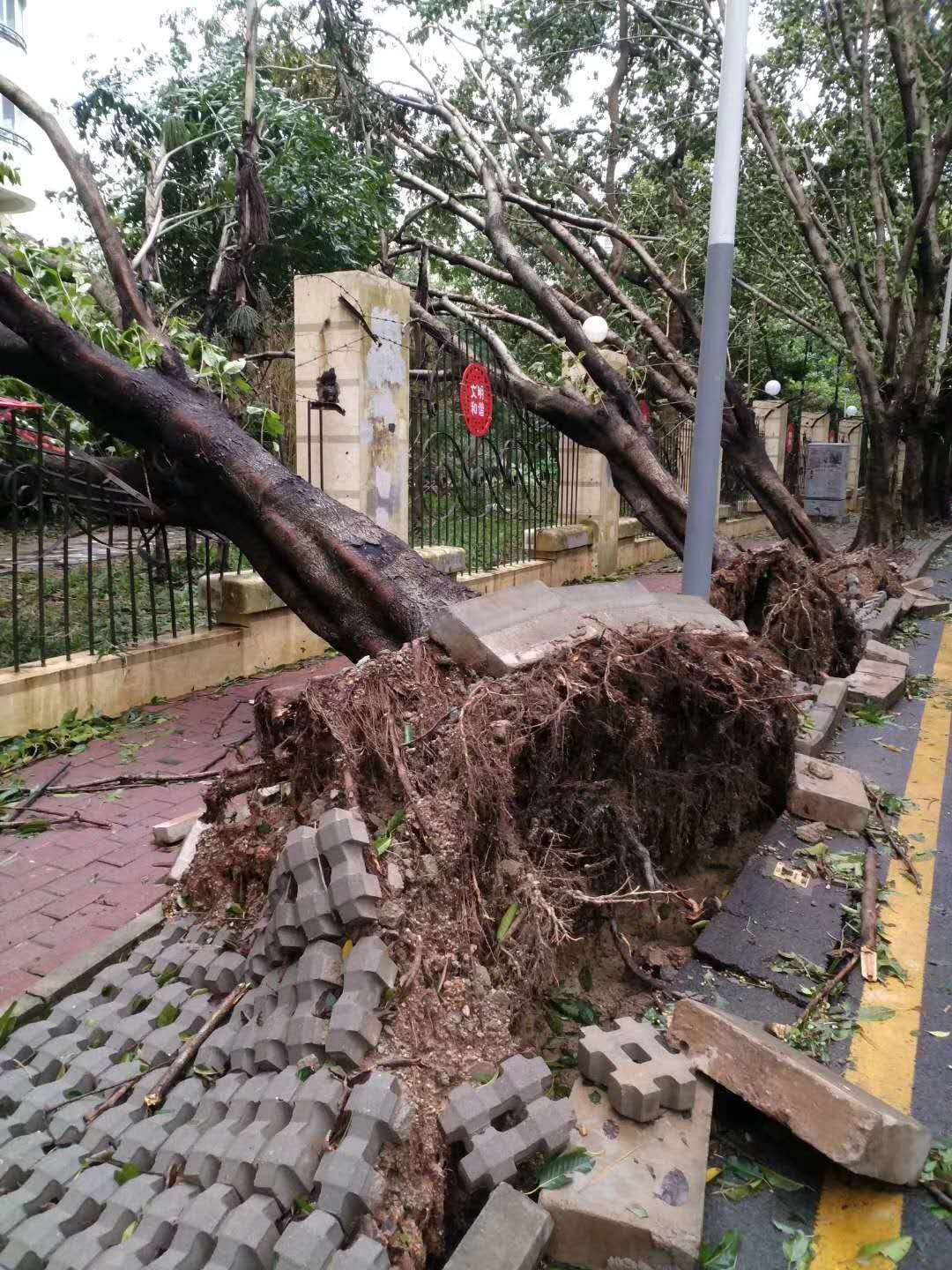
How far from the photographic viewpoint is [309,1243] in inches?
67.4

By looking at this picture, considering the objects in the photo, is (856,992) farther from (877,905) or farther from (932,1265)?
(932,1265)

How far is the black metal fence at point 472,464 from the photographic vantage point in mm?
8477

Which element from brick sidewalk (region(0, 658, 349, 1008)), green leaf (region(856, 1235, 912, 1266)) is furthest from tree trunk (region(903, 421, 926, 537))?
green leaf (region(856, 1235, 912, 1266))

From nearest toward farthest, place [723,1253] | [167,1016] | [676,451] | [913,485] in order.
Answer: [723,1253]
[167,1016]
[676,451]
[913,485]

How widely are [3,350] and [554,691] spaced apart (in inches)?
155

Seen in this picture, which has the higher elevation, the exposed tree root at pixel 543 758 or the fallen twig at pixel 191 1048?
the exposed tree root at pixel 543 758

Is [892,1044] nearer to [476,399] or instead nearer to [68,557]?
[68,557]

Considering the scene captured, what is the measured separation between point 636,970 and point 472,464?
7016 millimetres

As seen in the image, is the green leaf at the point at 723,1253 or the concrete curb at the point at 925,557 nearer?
the green leaf at the point at 723,1253

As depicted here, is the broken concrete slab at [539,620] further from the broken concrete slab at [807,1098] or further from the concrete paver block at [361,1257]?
the concrete paver block at [361,1257]

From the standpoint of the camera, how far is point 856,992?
121 inches

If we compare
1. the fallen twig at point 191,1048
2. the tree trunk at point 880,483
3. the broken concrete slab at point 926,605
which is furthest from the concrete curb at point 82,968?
the tree trunk at point 880,483

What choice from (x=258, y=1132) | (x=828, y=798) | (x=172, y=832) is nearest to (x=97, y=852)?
(x=172, y=832)

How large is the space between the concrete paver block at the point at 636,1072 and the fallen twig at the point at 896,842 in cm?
203
